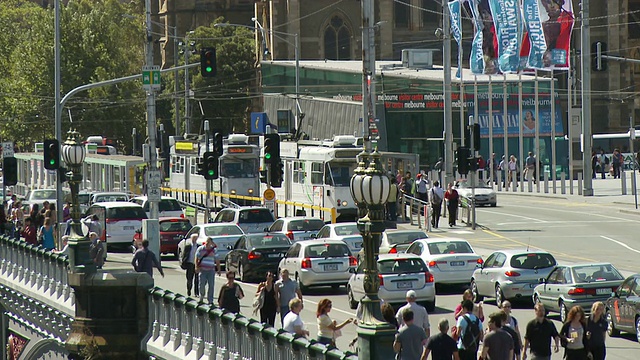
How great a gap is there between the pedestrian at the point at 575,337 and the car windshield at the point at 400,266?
30.7ft

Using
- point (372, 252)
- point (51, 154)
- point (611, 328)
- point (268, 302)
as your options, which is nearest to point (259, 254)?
point (51, 154)

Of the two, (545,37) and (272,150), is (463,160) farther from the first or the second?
(545,37)

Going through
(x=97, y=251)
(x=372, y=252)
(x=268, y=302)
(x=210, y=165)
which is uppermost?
(x=210, y=165)

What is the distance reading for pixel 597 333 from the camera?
18719 millimetres

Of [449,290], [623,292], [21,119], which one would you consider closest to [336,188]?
[449,290]

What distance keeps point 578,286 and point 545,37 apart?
3683 centimetres

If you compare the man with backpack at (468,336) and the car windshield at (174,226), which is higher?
the car windshield at (174,226)

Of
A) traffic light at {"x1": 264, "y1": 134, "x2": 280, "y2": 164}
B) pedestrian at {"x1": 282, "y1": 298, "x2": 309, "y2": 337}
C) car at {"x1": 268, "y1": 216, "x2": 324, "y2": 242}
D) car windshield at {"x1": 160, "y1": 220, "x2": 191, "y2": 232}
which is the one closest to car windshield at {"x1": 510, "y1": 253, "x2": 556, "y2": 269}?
pedestrian at {"x1": 282, "y1": 298, "x2": 309, "y2": 337}

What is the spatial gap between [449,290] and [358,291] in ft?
17.4

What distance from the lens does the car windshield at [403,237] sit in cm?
3528

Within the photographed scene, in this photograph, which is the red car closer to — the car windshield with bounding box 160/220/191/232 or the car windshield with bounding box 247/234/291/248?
the car windshield with bounding box 160/220/191/232

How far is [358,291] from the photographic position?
90.8 ft

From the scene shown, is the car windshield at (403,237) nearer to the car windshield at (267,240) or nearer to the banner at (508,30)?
the car windshield at (267,240)

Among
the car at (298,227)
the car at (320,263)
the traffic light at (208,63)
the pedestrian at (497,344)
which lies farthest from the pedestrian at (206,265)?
the traffic light at (208,63)
